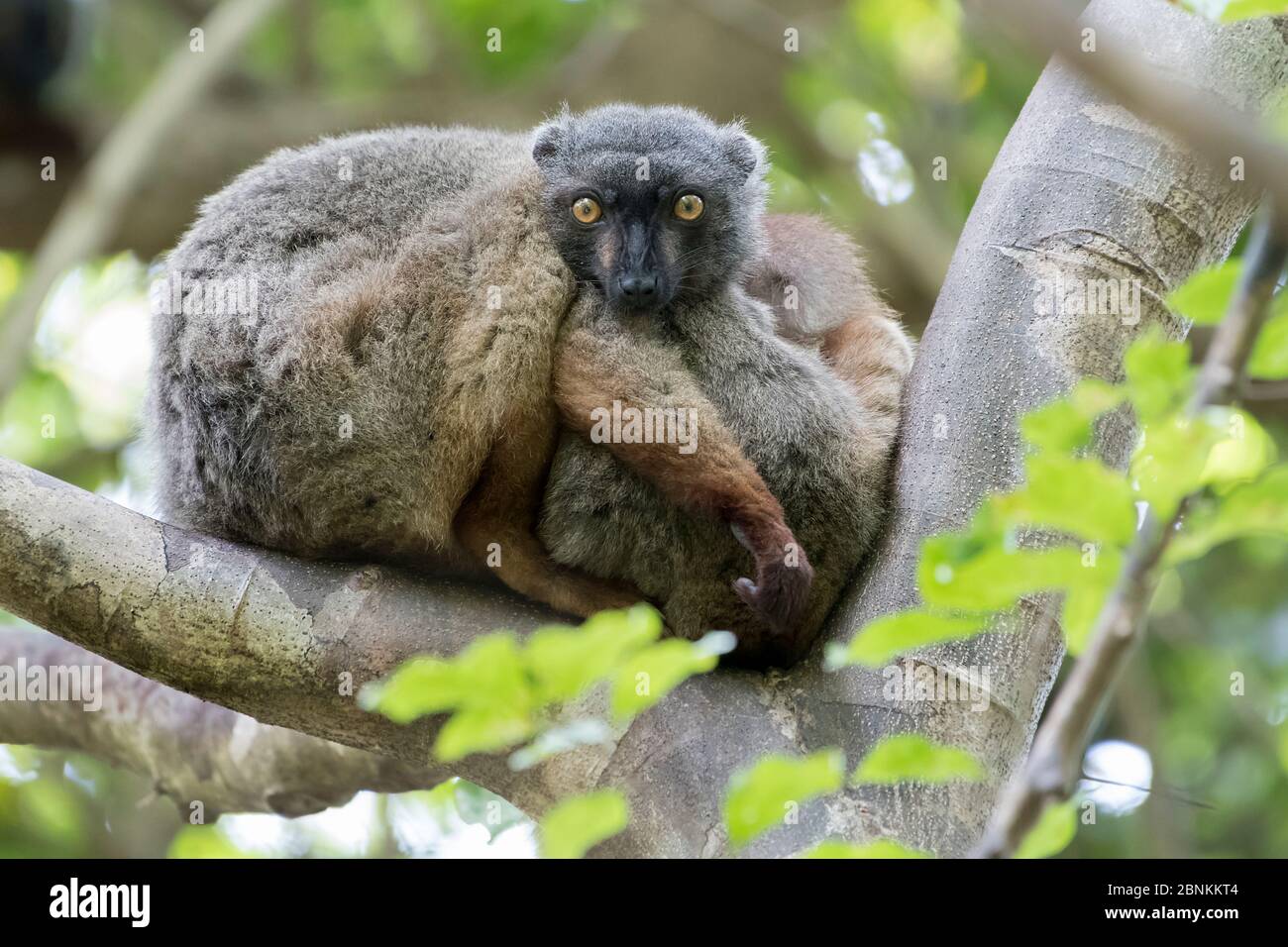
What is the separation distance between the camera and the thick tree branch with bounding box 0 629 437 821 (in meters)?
7.57

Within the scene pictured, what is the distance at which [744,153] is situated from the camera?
21.8 ft

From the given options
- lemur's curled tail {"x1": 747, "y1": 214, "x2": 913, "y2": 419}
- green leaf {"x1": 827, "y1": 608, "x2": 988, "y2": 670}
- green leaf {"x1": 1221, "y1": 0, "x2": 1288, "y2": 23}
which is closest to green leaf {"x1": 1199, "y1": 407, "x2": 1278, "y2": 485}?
green leaf {"x1": 827, "y1": 608, "x2": 988, "y2": 670}

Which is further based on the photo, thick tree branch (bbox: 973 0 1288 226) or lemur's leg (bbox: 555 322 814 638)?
lemur's leg (bbox: 555 322 814 638)

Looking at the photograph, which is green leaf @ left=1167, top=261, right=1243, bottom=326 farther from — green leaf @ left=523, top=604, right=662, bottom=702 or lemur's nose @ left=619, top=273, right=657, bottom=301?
lemur's nose @ left=619, top=273, right=657, bottom=301

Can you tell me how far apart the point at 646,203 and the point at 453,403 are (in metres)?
1.50

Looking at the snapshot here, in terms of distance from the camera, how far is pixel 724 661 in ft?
17.1

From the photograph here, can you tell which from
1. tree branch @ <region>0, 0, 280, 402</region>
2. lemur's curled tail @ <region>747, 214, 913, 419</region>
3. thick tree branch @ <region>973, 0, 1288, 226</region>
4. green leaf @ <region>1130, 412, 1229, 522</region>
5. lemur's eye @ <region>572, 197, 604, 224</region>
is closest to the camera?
thick tree branch @ <region>973, 0, 1288, 226</region>

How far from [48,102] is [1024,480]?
1004 centimetres

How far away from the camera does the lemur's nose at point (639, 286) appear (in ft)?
18.1

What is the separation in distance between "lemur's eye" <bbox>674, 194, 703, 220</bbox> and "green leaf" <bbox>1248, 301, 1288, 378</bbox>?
12.0ft

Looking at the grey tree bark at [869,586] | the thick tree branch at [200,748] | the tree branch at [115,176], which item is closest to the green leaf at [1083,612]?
the grey tree bark at [869,586]

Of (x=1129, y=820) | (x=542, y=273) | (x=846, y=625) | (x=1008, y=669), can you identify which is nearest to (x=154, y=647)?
(x=542, y=273)

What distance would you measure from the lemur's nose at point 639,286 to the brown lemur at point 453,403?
0.04 meters

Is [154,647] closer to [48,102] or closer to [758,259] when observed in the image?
[758,259]
